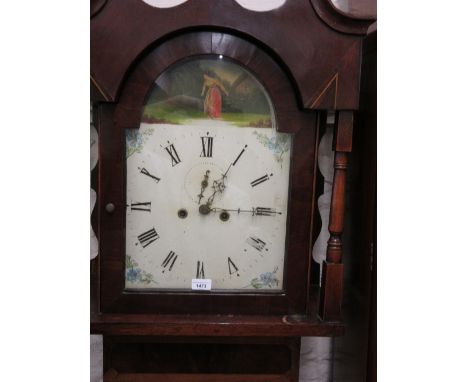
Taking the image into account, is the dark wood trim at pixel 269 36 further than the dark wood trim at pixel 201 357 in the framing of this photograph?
No

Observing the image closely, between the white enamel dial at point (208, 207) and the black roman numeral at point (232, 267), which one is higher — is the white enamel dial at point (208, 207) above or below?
above

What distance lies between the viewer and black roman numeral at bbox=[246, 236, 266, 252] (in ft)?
3.17

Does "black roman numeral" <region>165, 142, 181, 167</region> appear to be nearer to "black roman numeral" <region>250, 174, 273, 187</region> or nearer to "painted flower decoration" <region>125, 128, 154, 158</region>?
"painted flower decoration" <region>125, 128, 154, 158</region>

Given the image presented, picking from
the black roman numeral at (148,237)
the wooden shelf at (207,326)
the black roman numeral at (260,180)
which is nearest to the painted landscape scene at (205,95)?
the black roman numeral at (260,180)

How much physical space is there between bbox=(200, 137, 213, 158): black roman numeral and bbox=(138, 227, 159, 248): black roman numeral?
0.62 feet

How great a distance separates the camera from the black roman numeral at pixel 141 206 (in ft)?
3.12

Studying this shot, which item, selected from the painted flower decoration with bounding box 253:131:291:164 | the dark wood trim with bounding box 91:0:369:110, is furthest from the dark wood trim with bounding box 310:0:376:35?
the painted flower decoration with bounding box 253:131:291:164

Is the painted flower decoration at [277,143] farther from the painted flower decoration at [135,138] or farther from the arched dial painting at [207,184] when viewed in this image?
the painted flower decoration at [135,138]

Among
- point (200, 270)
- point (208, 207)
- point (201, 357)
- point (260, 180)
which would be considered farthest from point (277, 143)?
point (201, 357)

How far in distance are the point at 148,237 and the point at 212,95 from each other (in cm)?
32

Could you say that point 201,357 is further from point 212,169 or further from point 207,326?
point 212,169

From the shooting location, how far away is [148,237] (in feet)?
3.14

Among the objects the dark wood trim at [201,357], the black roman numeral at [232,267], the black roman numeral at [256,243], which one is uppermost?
the black roman numeral at [256,243]

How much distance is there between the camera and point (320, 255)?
1.17 meters
